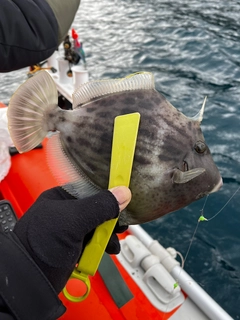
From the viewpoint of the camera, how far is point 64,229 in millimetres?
1322

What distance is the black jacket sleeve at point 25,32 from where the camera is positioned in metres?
1.81

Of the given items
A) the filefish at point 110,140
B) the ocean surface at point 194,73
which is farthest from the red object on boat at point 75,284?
the ocean surface at point 194,73

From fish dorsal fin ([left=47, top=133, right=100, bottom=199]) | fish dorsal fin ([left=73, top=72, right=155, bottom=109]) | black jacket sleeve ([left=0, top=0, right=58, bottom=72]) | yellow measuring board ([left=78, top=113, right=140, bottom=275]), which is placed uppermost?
black jacket sleeve ([left=0, top=0, right=58, bottom=72])

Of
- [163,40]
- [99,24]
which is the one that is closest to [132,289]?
[163,40]

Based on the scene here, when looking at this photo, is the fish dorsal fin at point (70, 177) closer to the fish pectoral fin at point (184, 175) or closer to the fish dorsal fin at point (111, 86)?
the fish dorsal fin at point (111, 86)

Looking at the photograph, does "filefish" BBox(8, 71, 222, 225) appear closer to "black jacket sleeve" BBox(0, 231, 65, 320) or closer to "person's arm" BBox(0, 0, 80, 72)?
"black jacket sleeve" BBox(0, 231, 65, 320)

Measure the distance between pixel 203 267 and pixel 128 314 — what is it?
1.49 meters

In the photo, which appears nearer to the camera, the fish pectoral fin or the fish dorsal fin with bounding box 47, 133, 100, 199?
the fish pectoral fin

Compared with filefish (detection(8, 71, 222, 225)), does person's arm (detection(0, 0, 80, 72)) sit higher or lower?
higher

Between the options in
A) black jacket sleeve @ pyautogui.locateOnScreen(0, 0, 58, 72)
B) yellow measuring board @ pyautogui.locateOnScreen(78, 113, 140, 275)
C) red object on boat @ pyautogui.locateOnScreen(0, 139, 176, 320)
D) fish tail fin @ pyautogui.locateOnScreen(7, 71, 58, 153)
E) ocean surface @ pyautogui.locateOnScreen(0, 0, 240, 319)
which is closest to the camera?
yellow measuring board @ pyautogui.locateOnScreen(78, 113, 140, 275)

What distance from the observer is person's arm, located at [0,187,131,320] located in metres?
1.19

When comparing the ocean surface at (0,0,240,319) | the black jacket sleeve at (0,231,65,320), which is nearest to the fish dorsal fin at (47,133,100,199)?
the black jacket sleeve at (0,231,65,320)

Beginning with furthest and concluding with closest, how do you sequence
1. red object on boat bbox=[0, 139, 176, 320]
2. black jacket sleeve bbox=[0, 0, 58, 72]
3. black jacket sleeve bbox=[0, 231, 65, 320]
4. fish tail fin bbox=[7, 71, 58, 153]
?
red object on boat bbox=[0, 139, 176, 320] < black jacket sleeve bbox=[0, 0, 58, 72] < fish tail fin bbox=[7, 71, 58, 153] < black jacket sleeve bbox=[0, 231, 65, 320]

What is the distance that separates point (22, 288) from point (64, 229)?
0.26 m
